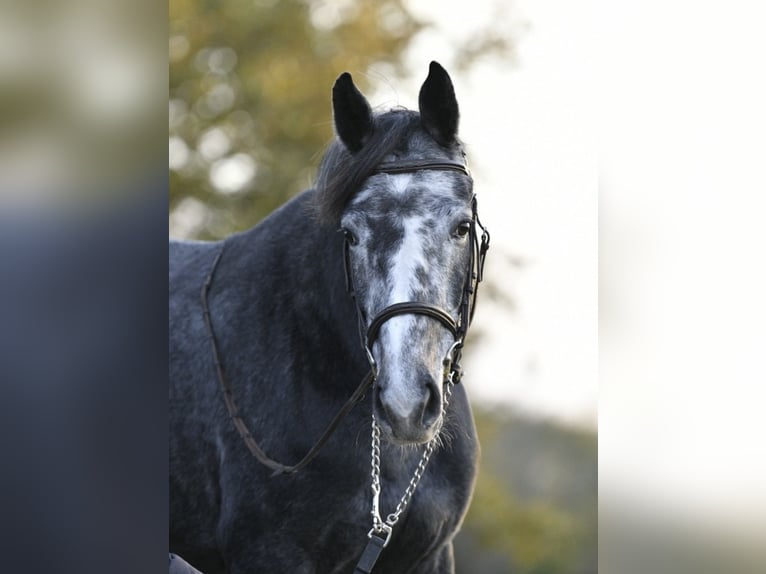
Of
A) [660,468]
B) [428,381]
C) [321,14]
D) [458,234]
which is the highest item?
[321,14]

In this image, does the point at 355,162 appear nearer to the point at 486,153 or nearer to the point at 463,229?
the point at 463,229

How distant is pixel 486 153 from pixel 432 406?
36.5 feet

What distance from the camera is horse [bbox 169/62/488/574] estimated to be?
102 inches

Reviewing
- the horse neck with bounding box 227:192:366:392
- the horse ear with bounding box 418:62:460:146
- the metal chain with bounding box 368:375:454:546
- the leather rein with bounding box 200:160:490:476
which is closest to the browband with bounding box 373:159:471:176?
the leather rein with bounding box 200:160:490:476

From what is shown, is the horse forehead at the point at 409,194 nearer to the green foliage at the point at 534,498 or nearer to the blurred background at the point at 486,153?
the blurred background at the point at 486,153

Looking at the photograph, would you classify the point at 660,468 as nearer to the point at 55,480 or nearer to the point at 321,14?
the point at 55,480

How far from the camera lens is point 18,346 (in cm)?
115

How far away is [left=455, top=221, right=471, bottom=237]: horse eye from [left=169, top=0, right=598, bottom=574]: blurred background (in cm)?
703

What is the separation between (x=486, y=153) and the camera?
13.3 metres

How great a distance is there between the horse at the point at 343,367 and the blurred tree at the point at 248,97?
298 inches

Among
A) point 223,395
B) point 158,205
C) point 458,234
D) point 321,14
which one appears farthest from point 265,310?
point 321,14

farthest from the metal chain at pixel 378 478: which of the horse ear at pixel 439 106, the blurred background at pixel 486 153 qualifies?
the blurred background at pixel 486 153

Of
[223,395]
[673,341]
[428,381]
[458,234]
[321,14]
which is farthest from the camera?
[321,14]

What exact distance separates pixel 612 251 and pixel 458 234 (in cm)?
158
